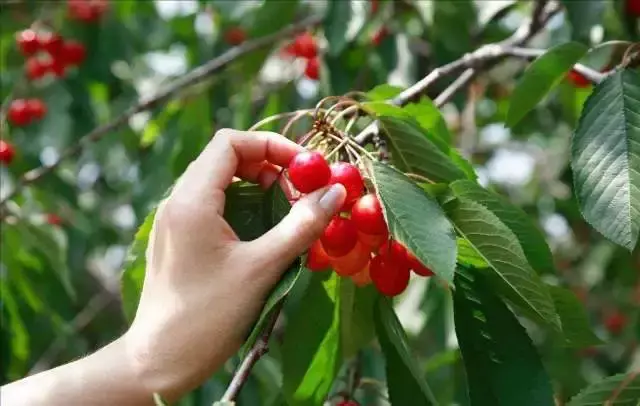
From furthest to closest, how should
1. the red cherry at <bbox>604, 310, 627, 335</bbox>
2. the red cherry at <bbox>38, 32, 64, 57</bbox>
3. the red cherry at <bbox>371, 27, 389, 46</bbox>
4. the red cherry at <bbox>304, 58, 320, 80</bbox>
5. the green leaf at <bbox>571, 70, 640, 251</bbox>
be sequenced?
the red cherry at <bbox>604, 310, 627, 335</bbox>, the red cherry at <bbox>38, 32, 64, 57</bbox>, the red cherry at <bbox>304, 58, 320, 80</bbox>, the red cherry at <bbox>371, 27, 389, 46</bbox>, the green leaf at <bbox>571, 70, 640, 251</bbox>

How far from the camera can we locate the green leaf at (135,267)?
4.27 feet

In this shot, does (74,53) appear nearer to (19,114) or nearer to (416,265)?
(19,114)

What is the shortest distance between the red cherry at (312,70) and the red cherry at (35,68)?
1.14 m

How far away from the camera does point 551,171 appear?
15.5ft

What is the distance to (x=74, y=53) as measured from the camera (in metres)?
3.45

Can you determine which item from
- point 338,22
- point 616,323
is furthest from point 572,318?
point 616,323

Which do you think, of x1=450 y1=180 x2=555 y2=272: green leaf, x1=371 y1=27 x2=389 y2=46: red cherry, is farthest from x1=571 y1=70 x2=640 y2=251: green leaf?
x1=371 y1=27 x2=389 y2=46: red cherry

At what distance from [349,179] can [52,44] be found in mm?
2554

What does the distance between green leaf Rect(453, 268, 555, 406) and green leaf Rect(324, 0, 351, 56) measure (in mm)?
1126

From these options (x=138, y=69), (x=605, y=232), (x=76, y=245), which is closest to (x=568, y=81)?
(x=605, y=232)

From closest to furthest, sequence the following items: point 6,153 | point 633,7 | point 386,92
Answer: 1. point 386,92
2. point 633,7
3. point 6,153

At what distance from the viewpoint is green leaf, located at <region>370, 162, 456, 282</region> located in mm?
1007

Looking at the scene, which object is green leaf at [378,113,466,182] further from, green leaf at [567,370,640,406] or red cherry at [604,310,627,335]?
red cherry at [604,310,627,335]

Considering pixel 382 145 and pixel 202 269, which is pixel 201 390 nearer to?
pixel 382 145
